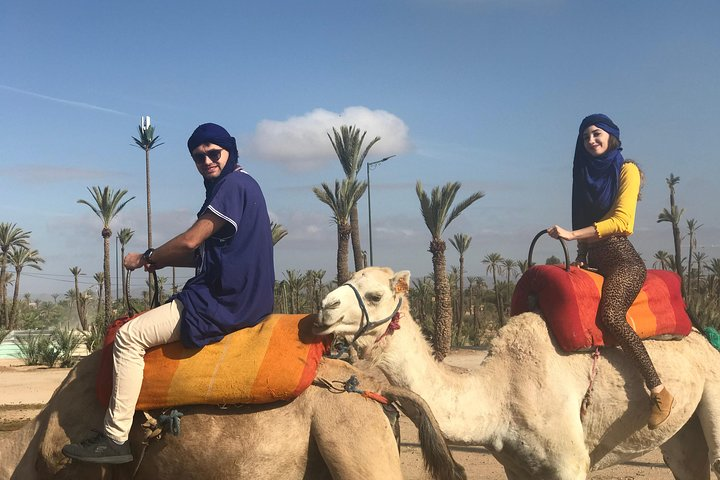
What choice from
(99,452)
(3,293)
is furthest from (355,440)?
(3,293)

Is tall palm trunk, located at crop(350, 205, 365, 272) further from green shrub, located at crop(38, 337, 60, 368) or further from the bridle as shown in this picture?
the bridle

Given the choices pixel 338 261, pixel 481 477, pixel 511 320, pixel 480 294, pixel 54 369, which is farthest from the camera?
pixel 480 294

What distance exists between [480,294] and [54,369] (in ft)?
158

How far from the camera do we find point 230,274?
410 centimetres

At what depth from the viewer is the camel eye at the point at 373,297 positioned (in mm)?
4768

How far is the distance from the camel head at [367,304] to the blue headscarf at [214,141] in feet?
3.22

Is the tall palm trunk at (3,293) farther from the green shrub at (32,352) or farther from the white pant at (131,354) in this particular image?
the white pant at (131,354)

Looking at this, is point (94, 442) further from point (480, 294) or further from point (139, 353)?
point (480, 294)

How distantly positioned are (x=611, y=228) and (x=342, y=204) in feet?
81.4

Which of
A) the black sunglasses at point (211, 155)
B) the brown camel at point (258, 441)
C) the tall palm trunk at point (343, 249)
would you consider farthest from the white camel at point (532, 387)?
the tall palm trunk at point (343, 249)

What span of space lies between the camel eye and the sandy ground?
1151 millimetres

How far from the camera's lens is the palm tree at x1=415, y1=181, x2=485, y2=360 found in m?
27.5

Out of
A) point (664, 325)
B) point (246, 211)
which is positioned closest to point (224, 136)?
point (246, 211)

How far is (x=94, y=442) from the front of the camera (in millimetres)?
3980
